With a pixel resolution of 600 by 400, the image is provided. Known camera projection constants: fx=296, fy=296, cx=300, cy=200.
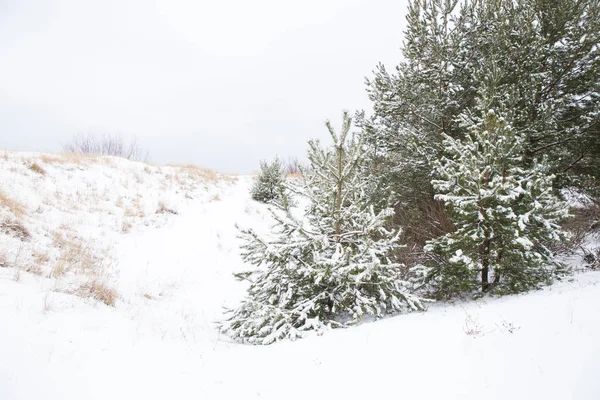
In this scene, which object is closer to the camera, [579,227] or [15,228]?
[15,228]

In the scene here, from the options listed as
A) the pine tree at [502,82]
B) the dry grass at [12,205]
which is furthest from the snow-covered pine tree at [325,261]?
the dry grass at [12,205]

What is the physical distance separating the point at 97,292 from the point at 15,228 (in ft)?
9.62

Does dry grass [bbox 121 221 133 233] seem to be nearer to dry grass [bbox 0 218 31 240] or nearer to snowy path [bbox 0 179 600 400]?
dry grass [bbox 0 218 31 240]

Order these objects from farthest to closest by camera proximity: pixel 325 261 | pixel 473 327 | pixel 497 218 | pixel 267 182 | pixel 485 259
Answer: pixel 267 182
pixel 485 259
pixel 497 218
pixel 325 261
pixel 473 327

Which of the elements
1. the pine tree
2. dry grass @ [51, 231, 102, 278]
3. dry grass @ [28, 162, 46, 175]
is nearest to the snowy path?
dry grass @ [51, 231, 102, 278]

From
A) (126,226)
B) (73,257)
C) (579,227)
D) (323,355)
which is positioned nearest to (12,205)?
(73,257)

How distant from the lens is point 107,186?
10.8 m

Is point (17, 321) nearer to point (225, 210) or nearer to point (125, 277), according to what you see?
point (125, 277)

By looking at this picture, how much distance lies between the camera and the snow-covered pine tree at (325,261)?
4.03 meters

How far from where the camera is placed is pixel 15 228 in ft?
18.4

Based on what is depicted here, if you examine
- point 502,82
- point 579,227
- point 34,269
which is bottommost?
point 34,269

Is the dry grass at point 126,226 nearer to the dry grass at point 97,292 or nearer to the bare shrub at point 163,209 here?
the bare shrub at point 163,209

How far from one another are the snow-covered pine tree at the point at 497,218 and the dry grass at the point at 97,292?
4.74m

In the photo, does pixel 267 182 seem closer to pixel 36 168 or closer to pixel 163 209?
pixel 163 209
